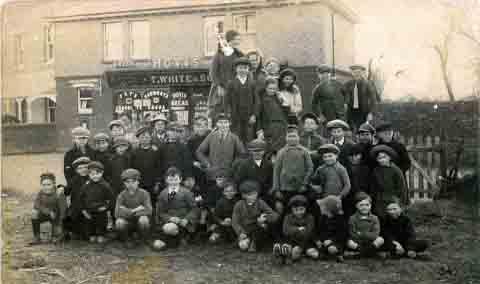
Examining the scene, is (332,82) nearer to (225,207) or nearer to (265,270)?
(225,207)

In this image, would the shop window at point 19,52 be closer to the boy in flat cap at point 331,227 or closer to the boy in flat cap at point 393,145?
the boy in flat cap at point 331,227

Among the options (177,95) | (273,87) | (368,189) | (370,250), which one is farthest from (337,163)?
(177,95)

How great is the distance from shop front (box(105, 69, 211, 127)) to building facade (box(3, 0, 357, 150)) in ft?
0.04

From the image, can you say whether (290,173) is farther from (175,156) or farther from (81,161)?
(81,161)

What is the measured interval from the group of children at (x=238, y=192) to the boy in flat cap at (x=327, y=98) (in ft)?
1.52

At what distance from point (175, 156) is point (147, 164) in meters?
0.29

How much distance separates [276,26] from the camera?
14.8 feet

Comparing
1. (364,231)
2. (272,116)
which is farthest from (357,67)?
(364,231)

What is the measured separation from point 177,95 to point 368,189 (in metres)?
2.17

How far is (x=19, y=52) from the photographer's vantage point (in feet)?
15.0

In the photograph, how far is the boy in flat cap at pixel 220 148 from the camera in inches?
164

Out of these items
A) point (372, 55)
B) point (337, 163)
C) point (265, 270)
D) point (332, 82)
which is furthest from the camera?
point (332, 82)

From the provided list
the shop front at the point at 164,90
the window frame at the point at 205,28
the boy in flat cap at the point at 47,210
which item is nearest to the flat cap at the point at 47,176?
the boy in flat cap at the point at 47,210

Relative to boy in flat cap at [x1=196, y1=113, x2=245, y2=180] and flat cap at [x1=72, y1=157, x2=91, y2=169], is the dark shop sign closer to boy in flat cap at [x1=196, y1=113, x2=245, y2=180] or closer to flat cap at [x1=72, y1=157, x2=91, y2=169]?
boy in flat cap at [x1=196, y1=113, x2=245, y2=180]
